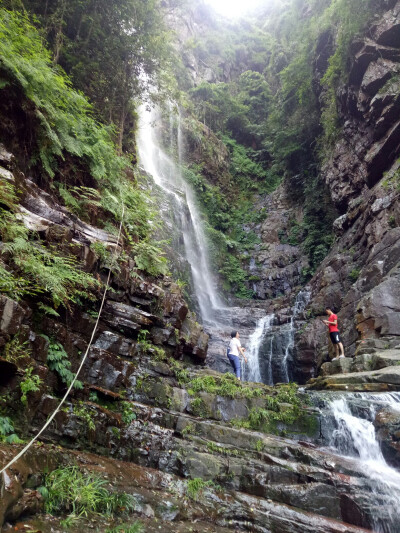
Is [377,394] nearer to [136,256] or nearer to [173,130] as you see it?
[136,256]

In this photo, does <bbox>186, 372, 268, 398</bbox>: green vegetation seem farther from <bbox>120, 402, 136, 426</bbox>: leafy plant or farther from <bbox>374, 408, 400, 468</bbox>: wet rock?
<bbox>374, 408, 400, 468</bbox>: wet rock

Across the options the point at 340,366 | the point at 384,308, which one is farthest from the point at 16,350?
the point at 384,308

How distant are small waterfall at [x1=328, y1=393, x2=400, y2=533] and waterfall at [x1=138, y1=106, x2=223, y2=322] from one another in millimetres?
10356

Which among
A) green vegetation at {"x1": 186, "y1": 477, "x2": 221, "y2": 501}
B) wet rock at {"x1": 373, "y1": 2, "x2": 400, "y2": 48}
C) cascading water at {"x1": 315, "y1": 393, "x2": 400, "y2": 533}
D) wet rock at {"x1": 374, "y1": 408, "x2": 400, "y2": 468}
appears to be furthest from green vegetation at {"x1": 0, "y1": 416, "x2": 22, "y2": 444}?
wet rock at {"x1": 373, "y1": 2, "x2": 400, "y2": 48}

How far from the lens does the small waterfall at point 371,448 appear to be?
4.68m

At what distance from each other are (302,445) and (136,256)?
18.7 ft

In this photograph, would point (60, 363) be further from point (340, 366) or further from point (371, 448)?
point (340, 366)

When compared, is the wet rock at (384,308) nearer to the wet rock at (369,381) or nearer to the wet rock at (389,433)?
the wet rock at (369,381)

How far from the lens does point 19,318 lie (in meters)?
4.71

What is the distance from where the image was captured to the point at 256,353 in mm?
14938

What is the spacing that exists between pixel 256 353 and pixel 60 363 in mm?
10998

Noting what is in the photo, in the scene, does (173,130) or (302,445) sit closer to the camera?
(302,445)

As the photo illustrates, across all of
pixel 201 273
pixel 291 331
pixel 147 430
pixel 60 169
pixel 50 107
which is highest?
pixel 201 273

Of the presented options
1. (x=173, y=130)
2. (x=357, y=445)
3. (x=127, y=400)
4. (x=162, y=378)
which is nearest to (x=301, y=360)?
(x=357, y=445)
